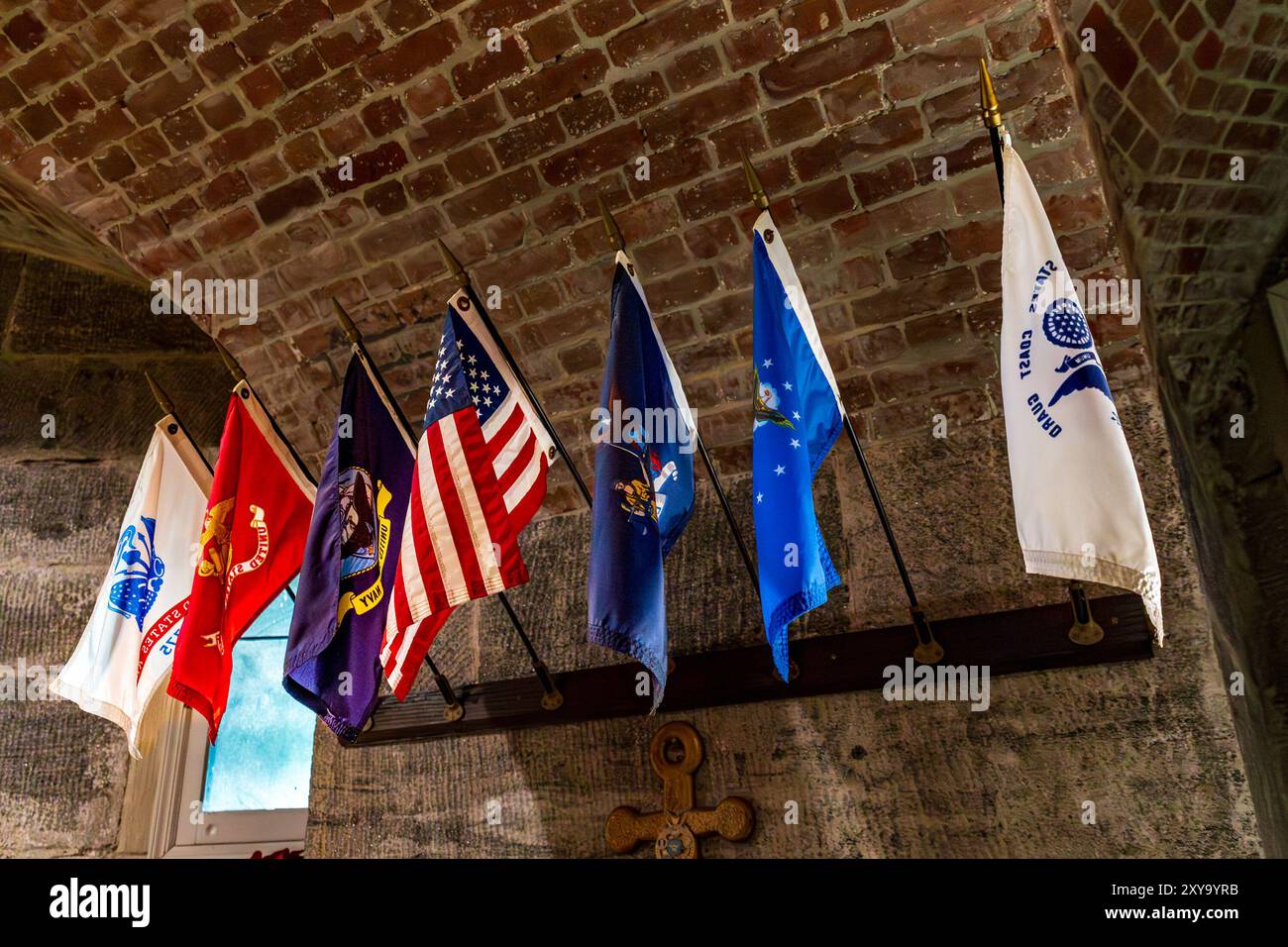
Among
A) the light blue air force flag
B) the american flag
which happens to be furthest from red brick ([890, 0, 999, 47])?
the american flag

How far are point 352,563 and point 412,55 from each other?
173 centimetres

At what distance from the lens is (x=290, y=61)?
3.89 metres

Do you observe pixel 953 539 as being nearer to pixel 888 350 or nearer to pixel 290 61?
pixel 888 350

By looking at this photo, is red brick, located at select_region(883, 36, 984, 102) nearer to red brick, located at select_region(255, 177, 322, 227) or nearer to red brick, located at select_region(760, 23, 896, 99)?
red brick, located at select_region(760, 23, 896, 99)

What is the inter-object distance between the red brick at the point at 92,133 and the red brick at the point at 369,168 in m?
0.76

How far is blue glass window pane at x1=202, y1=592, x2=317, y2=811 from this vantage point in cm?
508

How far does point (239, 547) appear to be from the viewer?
365 centimetres

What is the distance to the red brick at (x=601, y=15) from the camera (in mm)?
3561

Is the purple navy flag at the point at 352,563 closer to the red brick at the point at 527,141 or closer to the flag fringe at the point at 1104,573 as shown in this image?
the red brick at the point at 527,141

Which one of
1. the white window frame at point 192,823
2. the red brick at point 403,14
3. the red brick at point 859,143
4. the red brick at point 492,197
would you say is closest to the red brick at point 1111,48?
the red brick at point 859,143

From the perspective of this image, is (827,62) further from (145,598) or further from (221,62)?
(145,598)

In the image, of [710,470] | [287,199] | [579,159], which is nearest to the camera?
[710,470]

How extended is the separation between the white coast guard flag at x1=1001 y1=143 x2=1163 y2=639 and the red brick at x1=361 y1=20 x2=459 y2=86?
1882 mm

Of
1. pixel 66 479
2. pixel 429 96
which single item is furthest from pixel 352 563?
pixel 66 479
